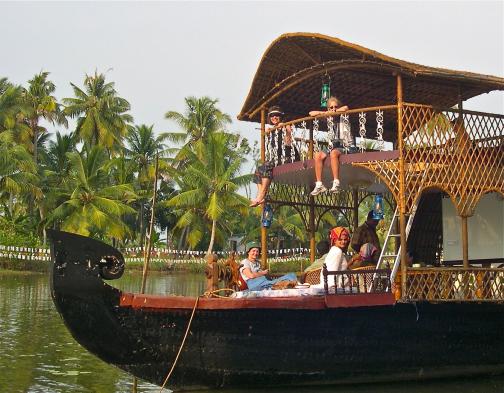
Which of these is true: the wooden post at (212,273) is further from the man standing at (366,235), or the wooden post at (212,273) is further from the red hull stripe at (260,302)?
the man standing at (366,235)

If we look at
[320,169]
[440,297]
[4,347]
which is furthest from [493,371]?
[4,347]

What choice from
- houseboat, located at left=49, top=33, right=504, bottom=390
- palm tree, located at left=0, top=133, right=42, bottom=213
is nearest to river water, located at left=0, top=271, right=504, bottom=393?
houseboat, located at left=49, top=33, right=504, bottom=390

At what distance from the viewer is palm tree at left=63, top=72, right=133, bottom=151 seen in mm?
32312

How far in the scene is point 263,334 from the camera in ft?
21.4

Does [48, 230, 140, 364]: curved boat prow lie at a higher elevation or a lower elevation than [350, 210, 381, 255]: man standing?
lower

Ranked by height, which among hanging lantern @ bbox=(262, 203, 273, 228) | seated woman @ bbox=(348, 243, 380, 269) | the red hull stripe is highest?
hanging lantern @ bbox=(262, 203, 273, 228)

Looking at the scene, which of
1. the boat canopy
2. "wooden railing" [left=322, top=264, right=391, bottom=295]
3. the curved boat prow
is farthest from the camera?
the boat canopy

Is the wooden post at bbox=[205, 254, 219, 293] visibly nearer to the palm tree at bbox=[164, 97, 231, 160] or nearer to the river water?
the river water

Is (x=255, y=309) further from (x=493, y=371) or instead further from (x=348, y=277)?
(x=493, y=371)

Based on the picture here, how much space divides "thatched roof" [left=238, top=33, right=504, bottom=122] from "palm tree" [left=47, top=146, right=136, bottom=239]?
1658cm

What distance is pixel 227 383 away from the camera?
6590 millimetres

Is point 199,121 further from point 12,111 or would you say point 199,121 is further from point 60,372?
point 60,372

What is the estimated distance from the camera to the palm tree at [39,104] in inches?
1185

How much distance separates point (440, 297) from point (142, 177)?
1054 inches
